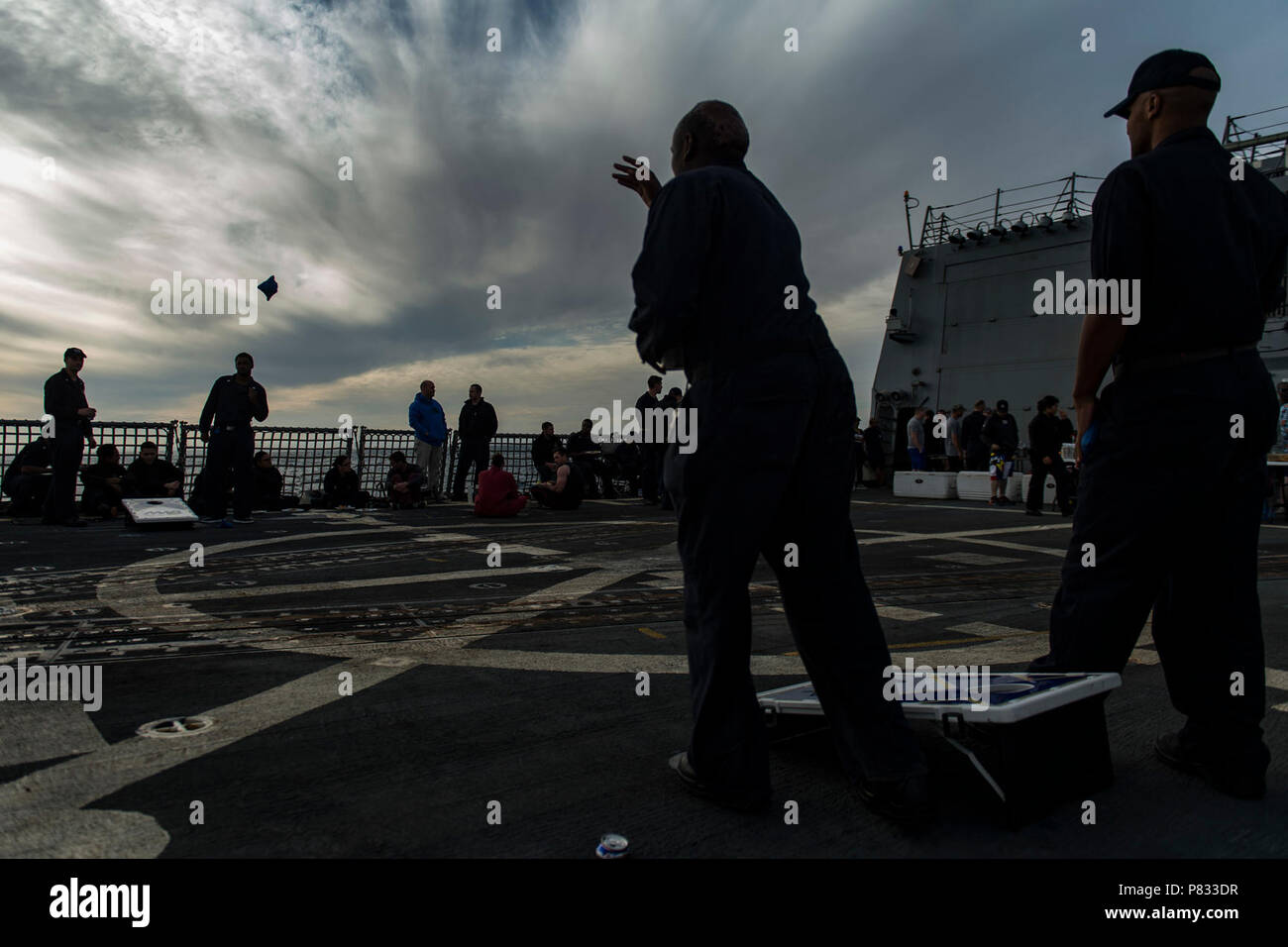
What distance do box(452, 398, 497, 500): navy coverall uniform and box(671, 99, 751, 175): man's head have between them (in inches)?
542

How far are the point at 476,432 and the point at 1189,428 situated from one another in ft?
47.6

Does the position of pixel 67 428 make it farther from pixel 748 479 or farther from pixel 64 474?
pixel 748 479

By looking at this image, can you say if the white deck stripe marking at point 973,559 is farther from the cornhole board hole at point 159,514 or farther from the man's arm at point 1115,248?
the cornhole board hole at point 159,514

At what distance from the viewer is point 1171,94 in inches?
94.1

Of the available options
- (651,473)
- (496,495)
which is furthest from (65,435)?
(651,473)

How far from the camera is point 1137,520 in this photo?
2.26 metres

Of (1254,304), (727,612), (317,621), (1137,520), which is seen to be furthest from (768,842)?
(317,621)

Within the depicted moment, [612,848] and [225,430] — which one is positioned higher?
[225,430]

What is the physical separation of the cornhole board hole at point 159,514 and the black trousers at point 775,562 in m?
9.38

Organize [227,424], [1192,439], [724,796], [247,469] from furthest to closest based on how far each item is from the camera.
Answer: [247,469] → [227,424] → [1192,439] → [724,796]

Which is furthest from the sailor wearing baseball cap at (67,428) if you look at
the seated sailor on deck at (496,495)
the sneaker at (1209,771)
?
the sneaker at (1209,771)

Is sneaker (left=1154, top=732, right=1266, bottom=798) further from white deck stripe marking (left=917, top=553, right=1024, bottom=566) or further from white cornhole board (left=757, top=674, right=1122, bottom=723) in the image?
white deck stripe marking (left=917, top=553, right=1024, bottom=566)

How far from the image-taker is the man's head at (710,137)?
7.71 feet

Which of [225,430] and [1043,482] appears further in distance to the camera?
[1043,482]
